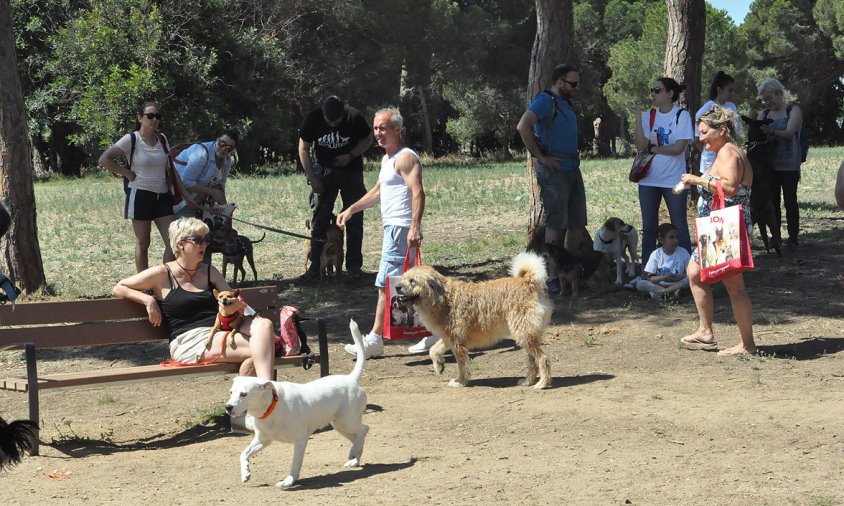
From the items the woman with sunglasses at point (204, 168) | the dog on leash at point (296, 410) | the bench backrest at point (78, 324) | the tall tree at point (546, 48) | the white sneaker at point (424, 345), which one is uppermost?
the tall tree at point (546, 48)

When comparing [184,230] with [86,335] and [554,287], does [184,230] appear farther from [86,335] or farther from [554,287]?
[554,287]

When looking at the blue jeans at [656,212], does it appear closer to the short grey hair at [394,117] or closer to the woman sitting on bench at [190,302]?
the short grey hair at [394,117]

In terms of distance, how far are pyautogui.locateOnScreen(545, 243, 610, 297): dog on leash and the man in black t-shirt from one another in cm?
251

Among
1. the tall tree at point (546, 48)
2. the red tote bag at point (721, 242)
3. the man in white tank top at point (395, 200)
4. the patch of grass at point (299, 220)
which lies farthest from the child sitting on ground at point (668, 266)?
the man in white tank top at point (395, 200)

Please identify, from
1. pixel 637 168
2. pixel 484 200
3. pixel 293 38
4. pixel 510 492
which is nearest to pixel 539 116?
pixel 637 168

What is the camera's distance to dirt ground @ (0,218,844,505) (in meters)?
5.58

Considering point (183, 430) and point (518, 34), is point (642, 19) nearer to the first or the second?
point (518, 34)

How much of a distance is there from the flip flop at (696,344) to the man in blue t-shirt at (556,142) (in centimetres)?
228

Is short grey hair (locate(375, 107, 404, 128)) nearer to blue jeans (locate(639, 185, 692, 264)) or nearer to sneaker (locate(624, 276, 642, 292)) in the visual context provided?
blue jeans (locate(639, 185, 692, 264))

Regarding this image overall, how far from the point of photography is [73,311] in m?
7.23

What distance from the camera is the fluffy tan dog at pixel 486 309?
7.77 metres

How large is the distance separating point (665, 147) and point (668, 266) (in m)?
1.16

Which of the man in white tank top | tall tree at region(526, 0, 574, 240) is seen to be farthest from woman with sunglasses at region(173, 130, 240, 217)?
tall tree at region(526, 0, 574, 240)

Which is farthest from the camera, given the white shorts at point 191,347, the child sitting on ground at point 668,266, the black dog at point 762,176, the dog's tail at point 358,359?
the black dog at point 762,176
